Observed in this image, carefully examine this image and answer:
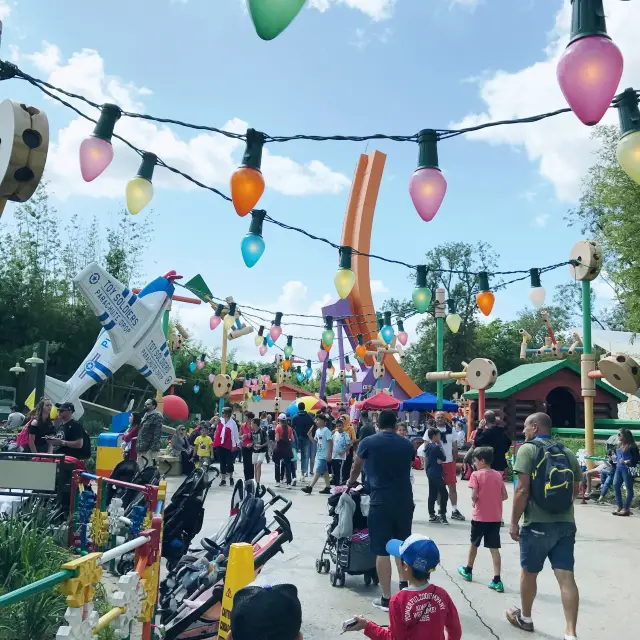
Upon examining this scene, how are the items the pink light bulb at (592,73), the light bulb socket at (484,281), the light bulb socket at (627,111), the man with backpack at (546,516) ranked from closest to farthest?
1. the pink light bulb at (592,73)
2. the light bulb socket at (627,111)
3. the man with backpack at (546,516)
4. the light bulb socket at (484,281)

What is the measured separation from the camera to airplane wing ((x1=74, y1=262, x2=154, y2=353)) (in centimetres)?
1194

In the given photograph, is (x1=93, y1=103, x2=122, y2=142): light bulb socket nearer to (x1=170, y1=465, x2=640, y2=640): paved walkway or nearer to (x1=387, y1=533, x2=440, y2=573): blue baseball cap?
(x1=170, y1=465, x2=640, y2=640): paved walkway

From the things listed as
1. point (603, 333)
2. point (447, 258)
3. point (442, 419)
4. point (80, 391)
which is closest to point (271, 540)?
point (442, 419)

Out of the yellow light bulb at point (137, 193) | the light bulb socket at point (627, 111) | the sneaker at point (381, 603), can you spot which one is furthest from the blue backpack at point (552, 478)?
the yellow light bulb at point (137, 193)

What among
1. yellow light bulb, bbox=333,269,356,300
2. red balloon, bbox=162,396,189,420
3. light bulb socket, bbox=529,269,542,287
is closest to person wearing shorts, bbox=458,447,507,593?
yellow light bulb, bbox=333,269,356,300

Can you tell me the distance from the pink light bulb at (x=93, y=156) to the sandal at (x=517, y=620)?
5.21 meters

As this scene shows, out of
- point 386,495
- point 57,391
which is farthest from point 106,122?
point 57,391

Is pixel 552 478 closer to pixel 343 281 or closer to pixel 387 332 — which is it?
pixel 343 281

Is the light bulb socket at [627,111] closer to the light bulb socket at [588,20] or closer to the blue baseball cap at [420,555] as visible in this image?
the light bulb socket at [588,20]

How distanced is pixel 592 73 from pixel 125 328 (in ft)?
36.2

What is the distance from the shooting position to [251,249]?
737 cm

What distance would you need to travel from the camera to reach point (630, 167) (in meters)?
4.37

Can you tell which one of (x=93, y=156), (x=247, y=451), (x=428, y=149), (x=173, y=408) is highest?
(x=428, y=149)

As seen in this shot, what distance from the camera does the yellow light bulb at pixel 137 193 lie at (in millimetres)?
6316
